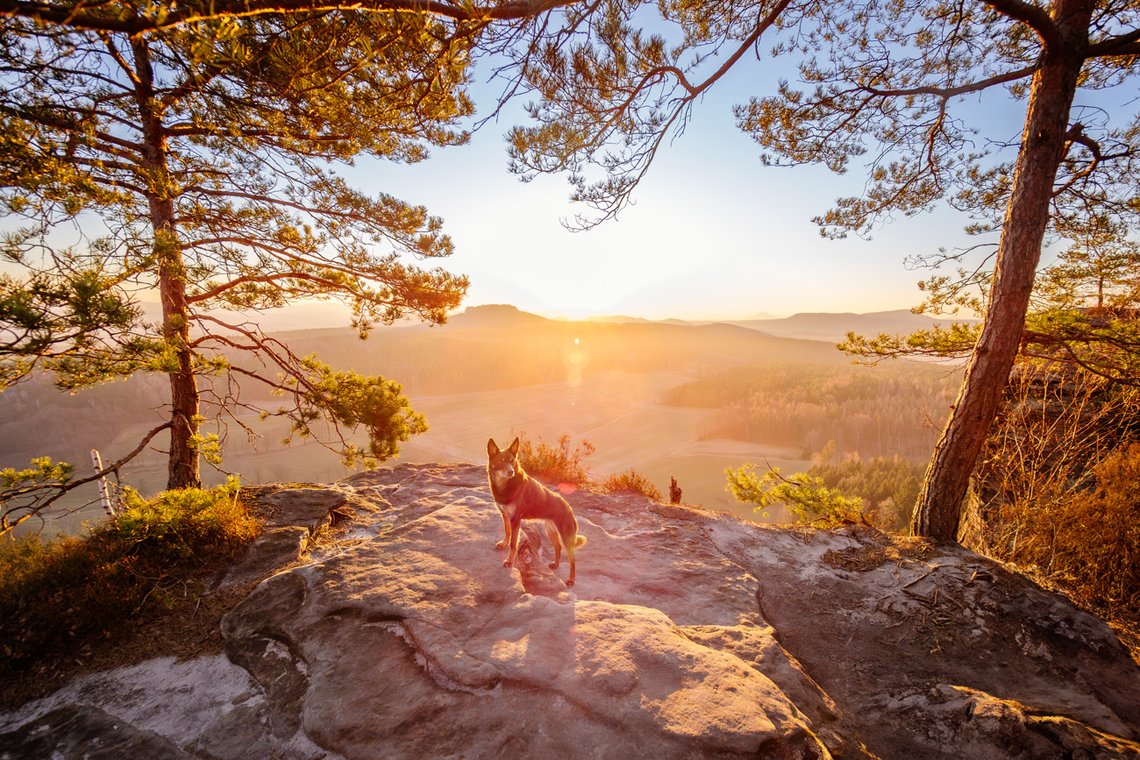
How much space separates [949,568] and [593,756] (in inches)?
190

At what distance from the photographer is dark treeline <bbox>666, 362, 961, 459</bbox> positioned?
25.5 m

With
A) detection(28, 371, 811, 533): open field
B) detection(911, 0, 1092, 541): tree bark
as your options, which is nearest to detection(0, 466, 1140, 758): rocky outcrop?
detection(911, 0, 1092, 541): tree bark

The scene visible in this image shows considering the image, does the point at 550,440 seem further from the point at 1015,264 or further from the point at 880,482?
the point at 1015,264

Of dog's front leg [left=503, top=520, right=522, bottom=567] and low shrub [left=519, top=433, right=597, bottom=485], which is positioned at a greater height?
dog's front leg [left=503, top=520, right=522, bottom=567]

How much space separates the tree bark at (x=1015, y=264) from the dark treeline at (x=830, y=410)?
65.8 feet

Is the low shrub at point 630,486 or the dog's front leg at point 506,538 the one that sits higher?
the dog's front leg at point 506,538

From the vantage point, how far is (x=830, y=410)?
28625 mm

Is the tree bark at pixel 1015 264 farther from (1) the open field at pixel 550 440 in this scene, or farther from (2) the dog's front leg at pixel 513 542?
(1) the open field at pixel 550 440

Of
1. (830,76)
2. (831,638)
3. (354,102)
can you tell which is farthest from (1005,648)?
(354,102)

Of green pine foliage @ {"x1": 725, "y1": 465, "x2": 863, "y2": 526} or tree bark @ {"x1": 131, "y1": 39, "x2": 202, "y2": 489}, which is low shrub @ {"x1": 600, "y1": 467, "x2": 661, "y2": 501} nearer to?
green pine foliage @ {"x1": 725, "y1": 465, "x2": 863, "y2": 526}

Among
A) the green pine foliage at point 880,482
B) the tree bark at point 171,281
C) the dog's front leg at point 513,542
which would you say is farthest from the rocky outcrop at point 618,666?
the green pine foliage at point 880,482

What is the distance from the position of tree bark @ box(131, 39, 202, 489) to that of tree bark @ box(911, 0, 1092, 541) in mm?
8907

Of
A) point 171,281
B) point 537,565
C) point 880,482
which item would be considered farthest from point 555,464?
point 880,482

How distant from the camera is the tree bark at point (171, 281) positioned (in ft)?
12.8
